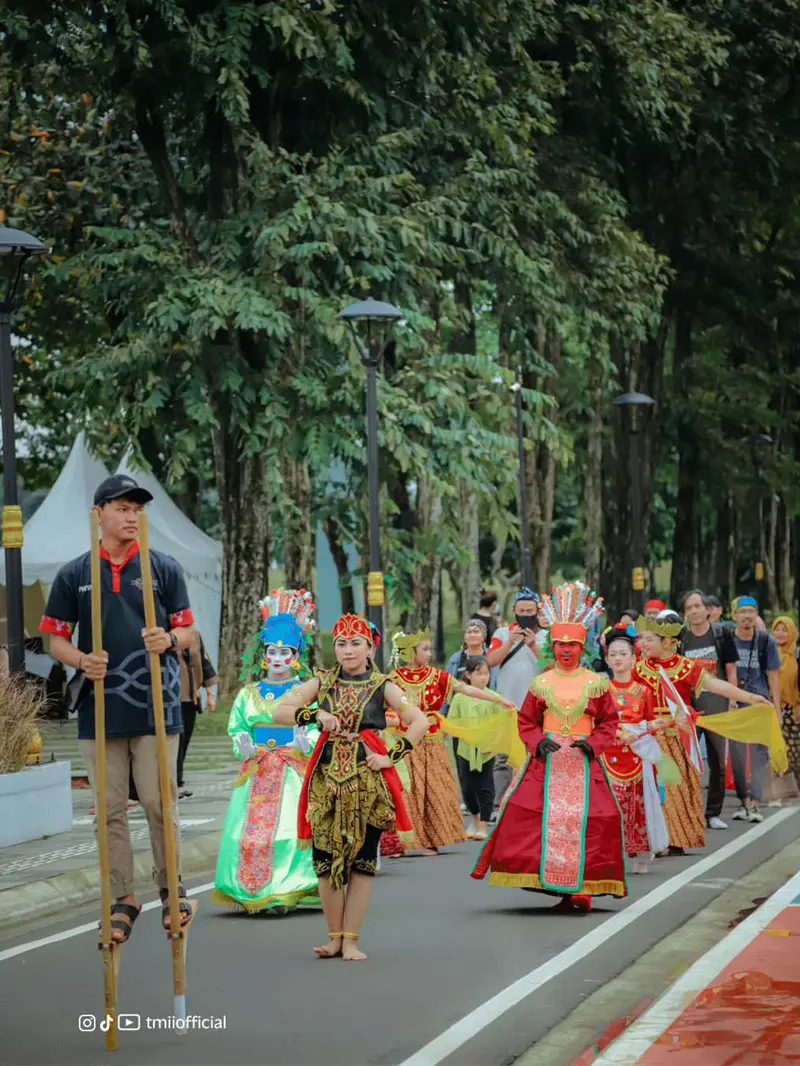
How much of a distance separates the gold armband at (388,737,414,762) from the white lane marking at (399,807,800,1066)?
125cm

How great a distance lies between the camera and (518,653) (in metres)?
19.2

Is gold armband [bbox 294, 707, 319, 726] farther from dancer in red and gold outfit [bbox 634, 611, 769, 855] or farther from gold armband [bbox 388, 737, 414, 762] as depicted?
Answer: dancer in red and gold outfit [bbox 634, 611, 769, 855]

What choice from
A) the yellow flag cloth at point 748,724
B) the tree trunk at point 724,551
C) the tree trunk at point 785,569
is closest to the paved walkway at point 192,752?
the yellow flag cloth at point 748,724

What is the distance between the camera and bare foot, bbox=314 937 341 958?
1041 centimetres

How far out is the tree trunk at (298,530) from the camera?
29.1 meters

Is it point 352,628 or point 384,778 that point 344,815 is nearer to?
point 384,778

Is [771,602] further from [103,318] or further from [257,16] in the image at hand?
[257,16]

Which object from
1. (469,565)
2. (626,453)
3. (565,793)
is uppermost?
(626,453)

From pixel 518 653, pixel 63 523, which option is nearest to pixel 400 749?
pixel 518 653

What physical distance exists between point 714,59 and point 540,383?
623 cm

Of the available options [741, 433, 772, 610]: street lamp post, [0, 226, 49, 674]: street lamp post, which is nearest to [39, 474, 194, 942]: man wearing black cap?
[0, 226, 49, 674]: street lamp post

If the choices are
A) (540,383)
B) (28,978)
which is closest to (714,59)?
(540,383)

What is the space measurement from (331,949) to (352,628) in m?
1.56

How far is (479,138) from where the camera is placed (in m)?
30.9
